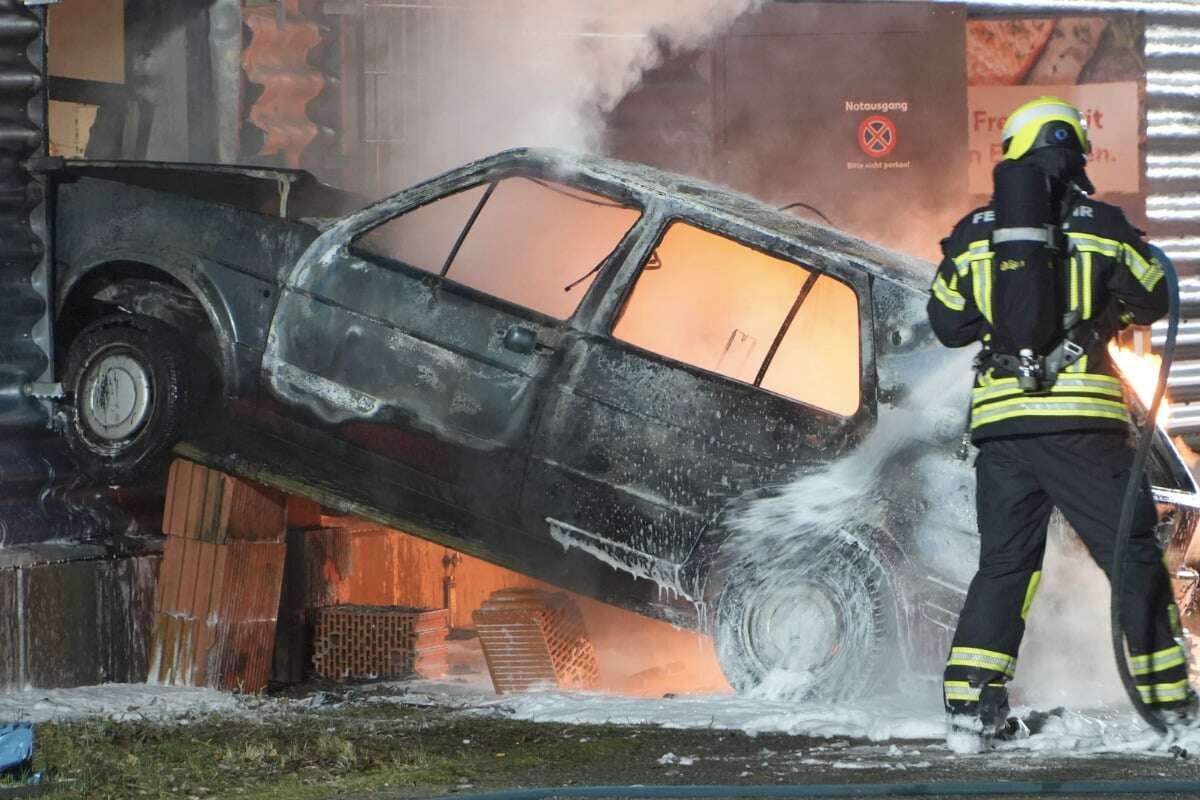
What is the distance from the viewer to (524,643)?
6375mm

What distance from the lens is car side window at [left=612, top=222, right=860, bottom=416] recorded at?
5645mm

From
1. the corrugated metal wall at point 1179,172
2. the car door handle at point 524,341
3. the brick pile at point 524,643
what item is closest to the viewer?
the car door handle at point 524,341

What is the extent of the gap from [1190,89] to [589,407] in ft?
23.0

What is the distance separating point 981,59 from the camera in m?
10.6

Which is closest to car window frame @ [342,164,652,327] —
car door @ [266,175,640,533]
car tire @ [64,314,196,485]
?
car door @ [266,175,640,533]

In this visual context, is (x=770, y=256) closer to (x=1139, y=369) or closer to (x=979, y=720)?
(x=979, y=720)

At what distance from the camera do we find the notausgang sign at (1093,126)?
10.7m

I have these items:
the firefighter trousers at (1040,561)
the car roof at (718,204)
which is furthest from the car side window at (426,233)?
the firefighter trousers at (1040,561)

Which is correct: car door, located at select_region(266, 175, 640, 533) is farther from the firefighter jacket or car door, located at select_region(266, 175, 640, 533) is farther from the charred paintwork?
the firefighter jacket

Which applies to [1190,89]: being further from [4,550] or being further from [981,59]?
[4,550]

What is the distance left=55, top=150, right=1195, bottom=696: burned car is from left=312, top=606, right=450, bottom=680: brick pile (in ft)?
2.17

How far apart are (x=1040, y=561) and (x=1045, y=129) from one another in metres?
1.22

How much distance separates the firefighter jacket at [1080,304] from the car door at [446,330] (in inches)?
64.0

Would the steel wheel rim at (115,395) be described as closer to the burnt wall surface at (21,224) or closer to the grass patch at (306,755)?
the burnt wall surface at (21,224)
